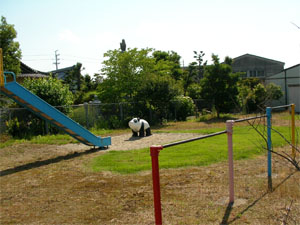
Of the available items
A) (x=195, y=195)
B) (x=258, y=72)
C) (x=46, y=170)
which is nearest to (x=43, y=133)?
(x=46, y=170)

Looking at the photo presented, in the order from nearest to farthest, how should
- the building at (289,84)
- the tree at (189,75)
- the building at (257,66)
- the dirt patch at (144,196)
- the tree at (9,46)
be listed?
the dirt patch at (144,196) → the tree at (9,46) → the building at (289,84) → the tree at (189,75) → the building at (257,66)

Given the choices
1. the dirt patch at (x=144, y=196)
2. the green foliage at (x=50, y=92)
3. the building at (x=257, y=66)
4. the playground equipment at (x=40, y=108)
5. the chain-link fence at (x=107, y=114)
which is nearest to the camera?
the dirt patch at (x=144, y=196)

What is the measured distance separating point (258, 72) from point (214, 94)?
21.2 meters

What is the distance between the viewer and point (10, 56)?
52.9 feet

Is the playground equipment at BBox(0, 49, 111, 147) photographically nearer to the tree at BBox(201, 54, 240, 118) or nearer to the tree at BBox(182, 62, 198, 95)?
the tree at BBox(201, 54, 240, 118)

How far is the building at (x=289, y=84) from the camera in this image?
27.2 metres

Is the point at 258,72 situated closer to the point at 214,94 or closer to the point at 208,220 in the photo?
the point at 214,94

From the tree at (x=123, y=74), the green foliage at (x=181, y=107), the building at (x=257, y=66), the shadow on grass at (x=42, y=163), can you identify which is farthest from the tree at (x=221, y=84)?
the building at (x=257, y=66)

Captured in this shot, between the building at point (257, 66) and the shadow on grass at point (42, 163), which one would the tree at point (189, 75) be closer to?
the building at point (257, 66)

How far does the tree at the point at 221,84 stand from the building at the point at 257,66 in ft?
63.7

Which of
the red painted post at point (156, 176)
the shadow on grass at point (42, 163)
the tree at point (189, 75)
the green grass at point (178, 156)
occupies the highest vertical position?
the tree at point (189, 75)

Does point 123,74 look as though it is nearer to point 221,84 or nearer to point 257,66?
point 221,84

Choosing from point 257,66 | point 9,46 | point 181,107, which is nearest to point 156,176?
point 9,46

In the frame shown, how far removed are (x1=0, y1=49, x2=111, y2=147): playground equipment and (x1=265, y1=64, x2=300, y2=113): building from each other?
2348 centimetres
